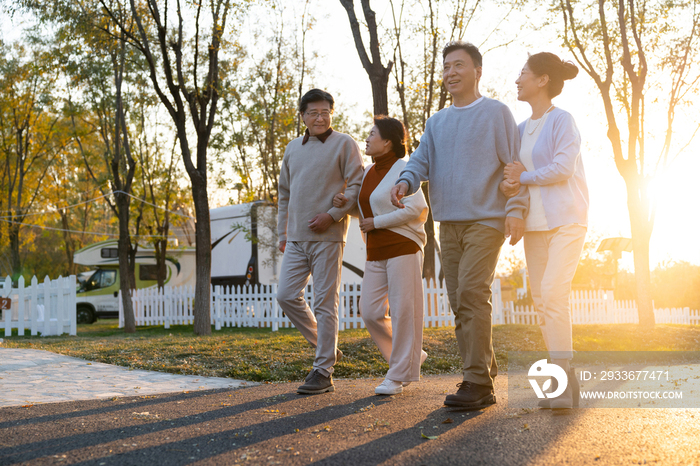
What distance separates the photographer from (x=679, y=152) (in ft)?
48.6

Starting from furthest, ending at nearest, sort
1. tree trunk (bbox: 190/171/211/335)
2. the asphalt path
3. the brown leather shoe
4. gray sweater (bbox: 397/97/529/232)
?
tree trunk (bbox: 190/171/211/335), gray sweater (bbox: 397/97/529/232), the brown leather shoe, the asphalt path

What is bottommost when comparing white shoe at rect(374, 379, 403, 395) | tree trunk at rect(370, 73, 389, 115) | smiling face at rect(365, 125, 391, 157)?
white shoe at rect(374, 379, 403, 395)

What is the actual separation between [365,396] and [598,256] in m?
41.4

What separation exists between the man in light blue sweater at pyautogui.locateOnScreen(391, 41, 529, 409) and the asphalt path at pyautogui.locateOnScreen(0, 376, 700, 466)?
40 cm

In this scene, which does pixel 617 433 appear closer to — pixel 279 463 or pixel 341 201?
pixel 279 463

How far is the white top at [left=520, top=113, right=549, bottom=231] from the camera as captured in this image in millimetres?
3559

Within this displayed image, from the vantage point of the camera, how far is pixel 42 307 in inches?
492

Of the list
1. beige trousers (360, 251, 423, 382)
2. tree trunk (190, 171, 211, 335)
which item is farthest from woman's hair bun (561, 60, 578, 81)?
tree trunk (190, 171, 211, 335)

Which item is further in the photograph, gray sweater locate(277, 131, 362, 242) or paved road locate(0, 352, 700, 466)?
gray sweater locate(277, 131, 362, 242)

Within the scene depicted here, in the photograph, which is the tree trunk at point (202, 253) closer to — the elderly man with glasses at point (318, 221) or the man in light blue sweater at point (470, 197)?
the elderly man with glasses at point (318, 221)

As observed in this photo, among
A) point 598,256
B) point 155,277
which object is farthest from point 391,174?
point 598,256

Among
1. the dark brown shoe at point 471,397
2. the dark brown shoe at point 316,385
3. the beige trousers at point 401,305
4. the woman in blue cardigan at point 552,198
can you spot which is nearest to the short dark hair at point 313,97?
the beige trousers at point 401,305

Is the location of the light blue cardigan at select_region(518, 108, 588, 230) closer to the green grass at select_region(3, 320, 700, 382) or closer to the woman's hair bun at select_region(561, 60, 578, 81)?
the woman's hair bun at select_region(561, 60, 578, 81)

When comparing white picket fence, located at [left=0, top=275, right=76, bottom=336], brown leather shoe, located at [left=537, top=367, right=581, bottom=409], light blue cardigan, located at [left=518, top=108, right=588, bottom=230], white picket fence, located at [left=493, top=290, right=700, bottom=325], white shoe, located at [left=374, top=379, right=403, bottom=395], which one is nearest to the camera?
brown leather shoe, located at [left=537, top=367, right=581, bottom=409]
